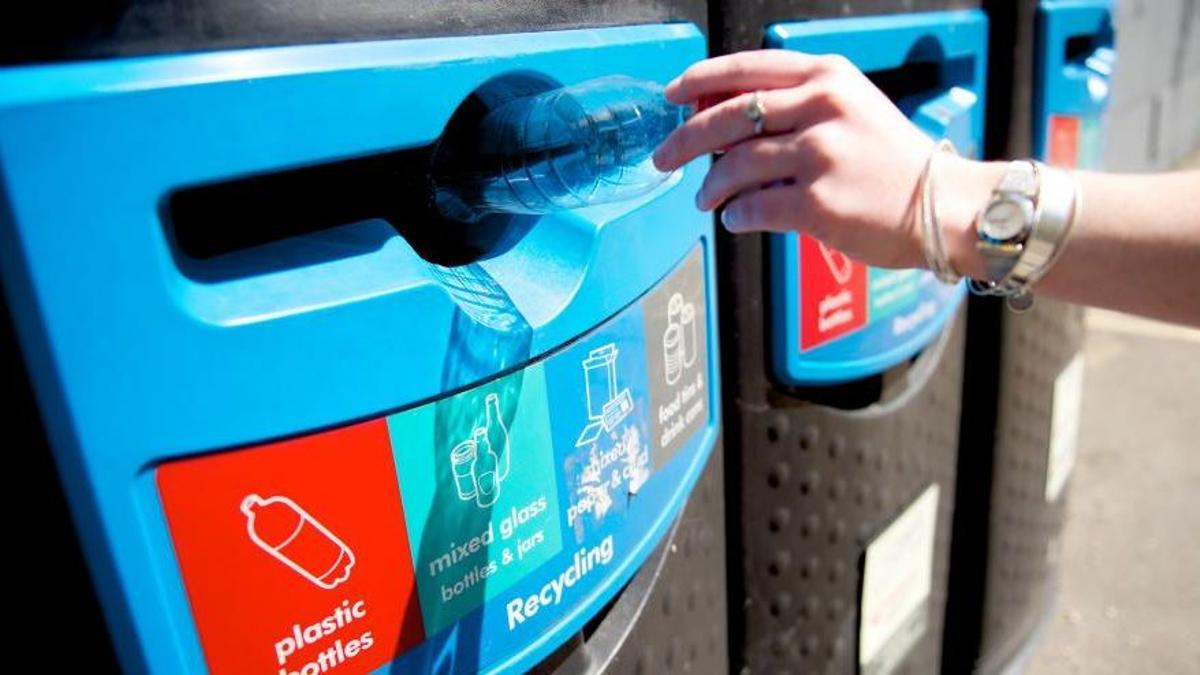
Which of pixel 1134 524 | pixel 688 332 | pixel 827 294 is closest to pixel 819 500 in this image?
pixel 827 294

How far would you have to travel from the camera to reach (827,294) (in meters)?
0.98

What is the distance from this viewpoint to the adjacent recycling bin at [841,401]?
93 cm

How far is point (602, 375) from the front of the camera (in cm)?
67

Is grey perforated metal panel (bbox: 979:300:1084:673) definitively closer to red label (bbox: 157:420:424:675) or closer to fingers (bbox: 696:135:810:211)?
fingers (bbox: 696:135:810:211)

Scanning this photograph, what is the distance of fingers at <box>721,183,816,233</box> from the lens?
63cm

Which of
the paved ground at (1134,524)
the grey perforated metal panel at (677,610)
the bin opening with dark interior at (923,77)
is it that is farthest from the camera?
the paved ground at (1134,524)

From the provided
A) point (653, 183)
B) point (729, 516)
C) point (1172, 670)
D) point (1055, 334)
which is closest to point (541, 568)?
point (653, 183)

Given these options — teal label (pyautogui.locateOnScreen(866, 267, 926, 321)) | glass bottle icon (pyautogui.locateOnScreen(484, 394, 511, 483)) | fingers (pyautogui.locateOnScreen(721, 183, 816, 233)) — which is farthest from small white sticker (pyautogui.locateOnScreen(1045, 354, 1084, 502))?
glass bottle icon (pyautogui.locateOnScreen(484, 394, 511, 483))

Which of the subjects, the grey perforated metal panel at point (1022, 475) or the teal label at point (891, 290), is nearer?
the teal label at point (891, 290)

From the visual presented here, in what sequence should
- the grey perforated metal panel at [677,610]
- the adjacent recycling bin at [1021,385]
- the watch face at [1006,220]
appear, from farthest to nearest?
the adjacent recycling bin at [1021,385], the grey perforated metal panel at [677,610], the watch face at [1006,220]

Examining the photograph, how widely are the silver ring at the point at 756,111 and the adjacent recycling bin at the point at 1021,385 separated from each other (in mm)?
773

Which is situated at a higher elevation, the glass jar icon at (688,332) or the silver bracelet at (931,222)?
the silver bracelet at (931,222)

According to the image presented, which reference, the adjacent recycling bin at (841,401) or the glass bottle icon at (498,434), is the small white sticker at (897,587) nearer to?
the adjacent recycling bin at (841,401)

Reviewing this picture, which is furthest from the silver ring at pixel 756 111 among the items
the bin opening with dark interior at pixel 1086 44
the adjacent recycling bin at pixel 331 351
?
the bin opening with dark interior at pixel 1086 44
